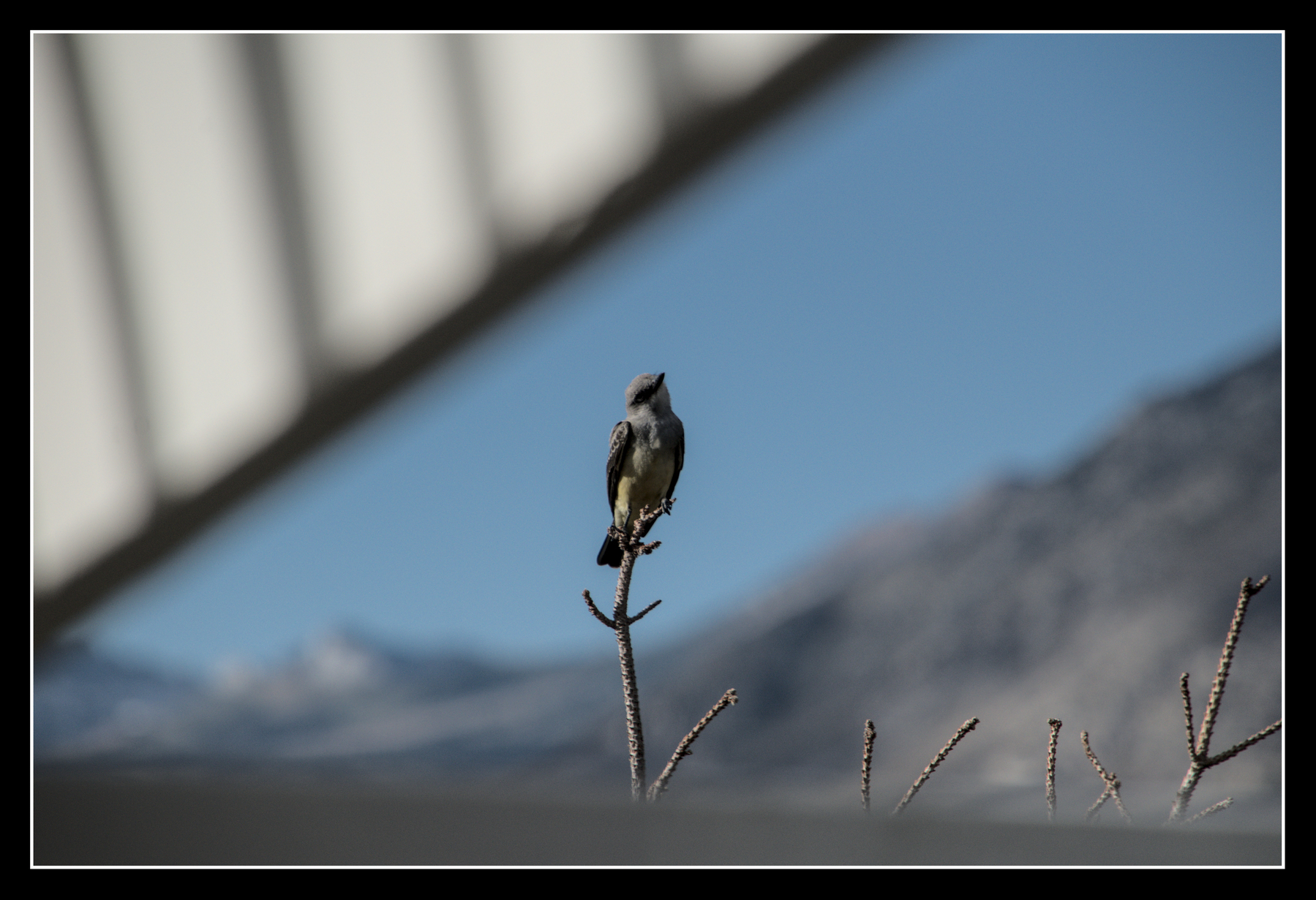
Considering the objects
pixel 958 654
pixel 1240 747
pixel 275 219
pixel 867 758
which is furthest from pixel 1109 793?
pixel 958 654

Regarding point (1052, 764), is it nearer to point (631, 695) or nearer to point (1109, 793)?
point (1109, 793)

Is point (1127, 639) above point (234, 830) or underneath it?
above

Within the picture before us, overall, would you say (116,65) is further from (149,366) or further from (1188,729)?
(1188,729)

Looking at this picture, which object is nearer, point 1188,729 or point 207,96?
point 1188,729
